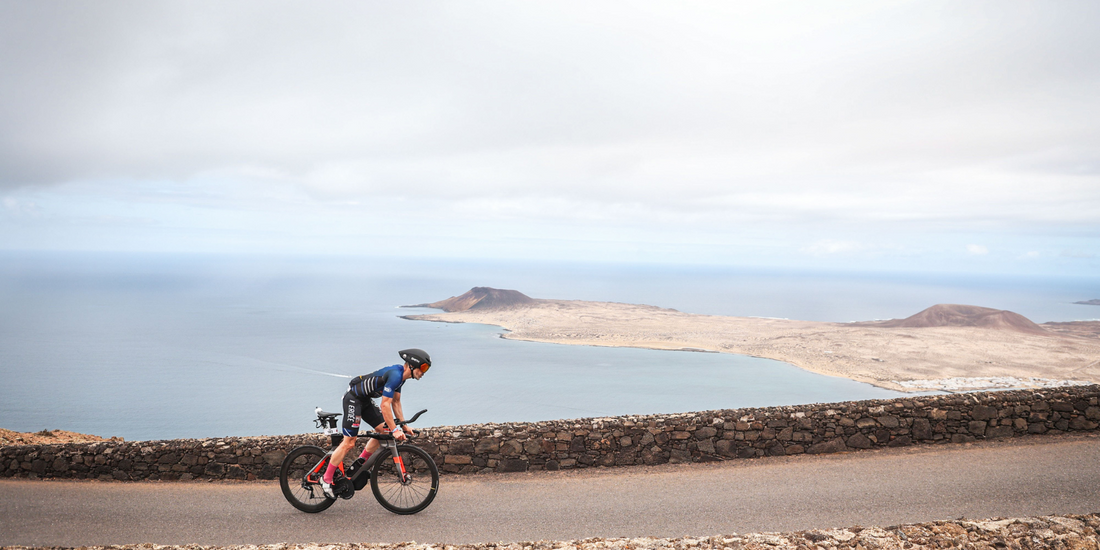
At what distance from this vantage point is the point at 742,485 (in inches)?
267

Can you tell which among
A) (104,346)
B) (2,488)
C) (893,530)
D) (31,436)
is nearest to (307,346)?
(104,346)

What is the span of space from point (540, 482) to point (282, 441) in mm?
3627

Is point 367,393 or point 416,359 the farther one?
point 367,393

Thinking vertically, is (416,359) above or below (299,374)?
above

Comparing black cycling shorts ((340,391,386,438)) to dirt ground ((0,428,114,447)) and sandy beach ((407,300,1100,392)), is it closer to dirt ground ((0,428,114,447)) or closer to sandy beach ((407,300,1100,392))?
dirt ground ((0,428,114,447))

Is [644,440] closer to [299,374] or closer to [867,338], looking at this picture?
[299,374]

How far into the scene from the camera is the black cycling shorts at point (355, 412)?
6.04 meters

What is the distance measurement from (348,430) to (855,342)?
94261 mm

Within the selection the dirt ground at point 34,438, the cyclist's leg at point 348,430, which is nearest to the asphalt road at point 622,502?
the cyclist's leg at point 348,430

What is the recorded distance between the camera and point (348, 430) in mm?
6082

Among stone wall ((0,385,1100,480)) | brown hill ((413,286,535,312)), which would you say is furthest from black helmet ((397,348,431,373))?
brown hill ((413,286,535,312))

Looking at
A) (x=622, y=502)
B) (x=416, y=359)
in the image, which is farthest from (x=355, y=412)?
(x=622, y=502)

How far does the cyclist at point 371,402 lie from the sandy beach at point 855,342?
218 ft

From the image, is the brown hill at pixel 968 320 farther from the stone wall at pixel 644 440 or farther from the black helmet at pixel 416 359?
the black helmet at pixel 416 359
